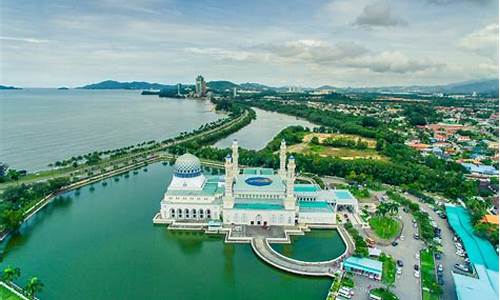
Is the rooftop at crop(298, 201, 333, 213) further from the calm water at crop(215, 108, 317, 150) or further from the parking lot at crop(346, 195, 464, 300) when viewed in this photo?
the calm water at crop(215, 108, 317, 150)

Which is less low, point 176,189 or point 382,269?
point 176,189

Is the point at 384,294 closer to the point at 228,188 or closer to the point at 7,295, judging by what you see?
the point at 228,188

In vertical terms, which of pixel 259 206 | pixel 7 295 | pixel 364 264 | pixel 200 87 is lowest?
pixel 7 295

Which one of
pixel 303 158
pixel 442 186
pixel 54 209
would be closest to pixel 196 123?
pixel 303 158

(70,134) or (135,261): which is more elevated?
(70,134)

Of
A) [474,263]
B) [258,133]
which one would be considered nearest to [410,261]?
[474,263]

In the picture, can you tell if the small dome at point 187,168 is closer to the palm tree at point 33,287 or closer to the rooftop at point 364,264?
the palm tree at point 33,287

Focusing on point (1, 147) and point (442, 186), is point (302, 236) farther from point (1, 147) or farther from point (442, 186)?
point (1, 147)
